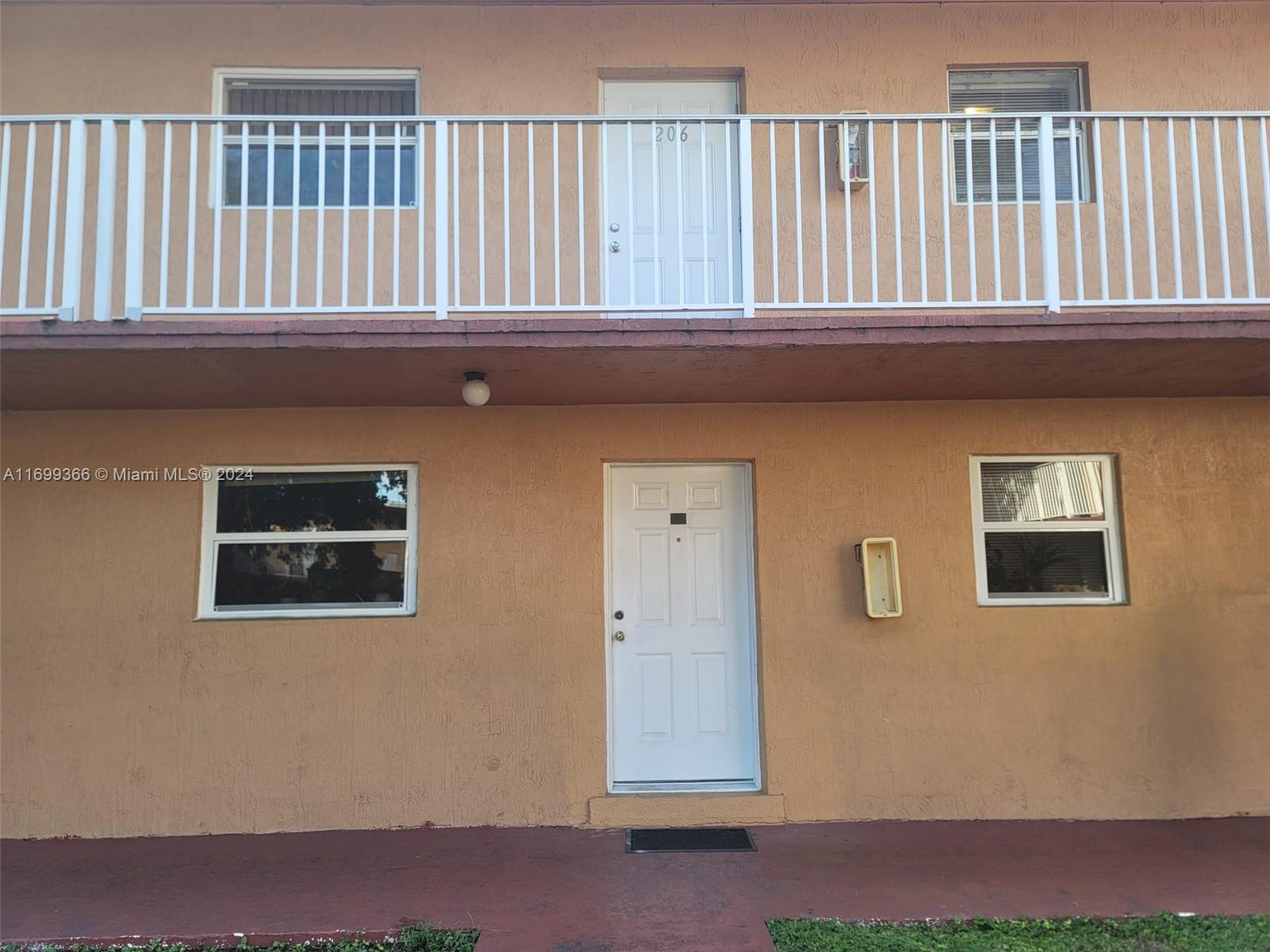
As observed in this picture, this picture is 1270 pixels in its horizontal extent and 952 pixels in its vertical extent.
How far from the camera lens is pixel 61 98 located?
18.5ft

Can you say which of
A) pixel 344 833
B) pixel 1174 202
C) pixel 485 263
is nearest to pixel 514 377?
pixel 485 263

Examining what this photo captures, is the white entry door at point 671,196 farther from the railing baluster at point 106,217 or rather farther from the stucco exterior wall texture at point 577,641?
the railing baluster at point 106,217

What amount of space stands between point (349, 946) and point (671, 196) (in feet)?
15.9

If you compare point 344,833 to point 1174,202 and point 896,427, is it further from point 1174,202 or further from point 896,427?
point 1174,202

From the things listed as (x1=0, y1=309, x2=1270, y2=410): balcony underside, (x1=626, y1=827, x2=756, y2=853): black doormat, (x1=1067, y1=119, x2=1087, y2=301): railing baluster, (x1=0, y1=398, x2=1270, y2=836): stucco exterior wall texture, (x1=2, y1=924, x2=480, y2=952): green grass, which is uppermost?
(x1=1067, y1=119, x2=1087, y2=301): railing baluster

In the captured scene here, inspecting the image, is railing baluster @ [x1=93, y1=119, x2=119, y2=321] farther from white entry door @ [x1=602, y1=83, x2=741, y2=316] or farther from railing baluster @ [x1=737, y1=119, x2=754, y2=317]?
railing baluster @ [x1=737, y1=119, x2=754, y2=317]

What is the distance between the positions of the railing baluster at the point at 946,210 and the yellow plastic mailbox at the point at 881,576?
1.59 m

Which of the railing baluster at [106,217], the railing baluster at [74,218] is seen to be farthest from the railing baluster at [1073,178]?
the railing baluster at [74,218]

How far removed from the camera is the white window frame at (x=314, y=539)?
533cm

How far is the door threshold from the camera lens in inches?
208

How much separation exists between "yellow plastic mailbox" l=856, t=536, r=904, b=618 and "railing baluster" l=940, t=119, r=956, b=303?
1.59 metres

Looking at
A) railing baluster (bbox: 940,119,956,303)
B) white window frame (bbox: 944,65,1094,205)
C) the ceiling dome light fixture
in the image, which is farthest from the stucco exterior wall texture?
white window frame (bbox: 944,65,1094,205)

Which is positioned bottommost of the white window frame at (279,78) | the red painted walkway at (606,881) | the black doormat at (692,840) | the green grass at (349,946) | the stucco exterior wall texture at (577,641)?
the green grass at (349,946)

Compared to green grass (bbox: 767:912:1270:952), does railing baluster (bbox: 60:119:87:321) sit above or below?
above
